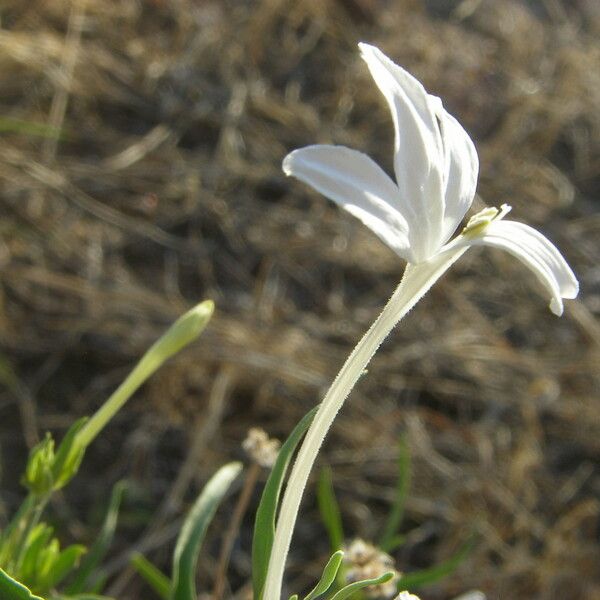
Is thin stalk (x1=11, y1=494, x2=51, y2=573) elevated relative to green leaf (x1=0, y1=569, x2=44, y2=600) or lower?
lower

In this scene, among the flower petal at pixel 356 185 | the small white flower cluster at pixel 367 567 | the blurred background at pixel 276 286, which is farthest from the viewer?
the blurred background at pixel 276 286

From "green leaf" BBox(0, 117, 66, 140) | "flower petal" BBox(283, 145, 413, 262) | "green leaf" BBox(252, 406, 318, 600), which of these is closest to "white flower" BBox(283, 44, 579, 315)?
"flower petal" BBox(283, 145, 413, 262)

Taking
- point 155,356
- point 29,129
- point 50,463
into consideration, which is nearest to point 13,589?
point 50,463

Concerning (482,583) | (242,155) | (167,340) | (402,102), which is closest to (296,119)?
(242,155)

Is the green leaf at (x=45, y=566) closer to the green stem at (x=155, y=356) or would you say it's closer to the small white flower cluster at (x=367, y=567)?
the green stem at (x=155, y=356)

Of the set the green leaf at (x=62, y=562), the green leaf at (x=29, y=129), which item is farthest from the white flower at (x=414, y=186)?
the green leaf at (x=29, y=129)

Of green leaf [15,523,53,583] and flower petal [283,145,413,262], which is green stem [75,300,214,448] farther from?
flower petal [283,145,413,262]

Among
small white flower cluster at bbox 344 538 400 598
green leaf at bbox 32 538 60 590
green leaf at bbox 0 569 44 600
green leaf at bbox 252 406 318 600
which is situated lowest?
green leaf at bbox 32 538 60 590
